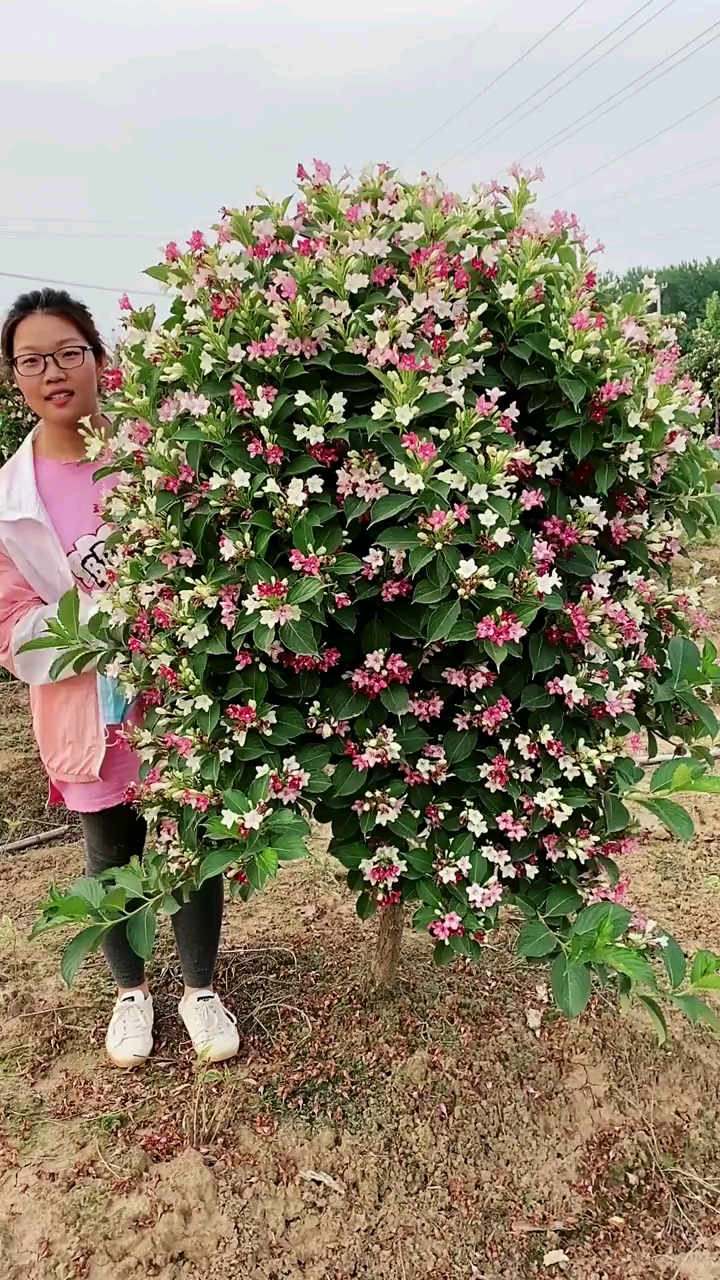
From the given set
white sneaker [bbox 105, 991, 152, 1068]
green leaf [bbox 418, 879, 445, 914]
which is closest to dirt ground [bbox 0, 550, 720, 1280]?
white sneaker [bbox 105, 991, 152, 1068]

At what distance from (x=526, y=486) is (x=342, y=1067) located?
1.58 meters

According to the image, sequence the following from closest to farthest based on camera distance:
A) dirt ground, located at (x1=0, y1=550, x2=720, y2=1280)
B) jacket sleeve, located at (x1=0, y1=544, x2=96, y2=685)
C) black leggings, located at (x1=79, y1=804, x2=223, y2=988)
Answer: dirt ground, located at (x1=0, y1=550, x2=720, y2=1280) < jacket sleeve, located at (x1=0, y1=544, x2=96, y2=685) < black leggings, located at (x1=79, y1=804, x2=223, y2=988)

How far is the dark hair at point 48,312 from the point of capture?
219cm

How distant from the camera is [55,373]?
2.17 m

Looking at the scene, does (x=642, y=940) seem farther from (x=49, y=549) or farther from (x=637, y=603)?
(x=49, y=549)

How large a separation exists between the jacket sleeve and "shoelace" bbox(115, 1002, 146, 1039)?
36.8 inches

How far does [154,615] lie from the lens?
1.74m

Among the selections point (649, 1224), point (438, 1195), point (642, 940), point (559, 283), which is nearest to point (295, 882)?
point (438, 1195)

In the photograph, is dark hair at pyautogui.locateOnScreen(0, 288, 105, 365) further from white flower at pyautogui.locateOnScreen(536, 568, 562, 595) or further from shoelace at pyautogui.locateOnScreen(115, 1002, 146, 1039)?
shoelace at pyautogui.locateOnScreen(115, 1002, 146, 1039)

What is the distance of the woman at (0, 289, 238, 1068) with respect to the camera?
2.16m

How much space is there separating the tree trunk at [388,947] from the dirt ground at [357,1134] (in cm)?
7

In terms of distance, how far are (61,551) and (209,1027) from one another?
1271 mm

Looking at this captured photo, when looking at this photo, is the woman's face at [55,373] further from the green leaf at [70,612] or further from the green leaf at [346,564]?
the green leaf at [346,564]

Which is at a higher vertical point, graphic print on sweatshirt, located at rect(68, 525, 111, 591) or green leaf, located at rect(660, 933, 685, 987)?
graphic print on sweatshirt, located at rect(68, 525, 111, 591)
